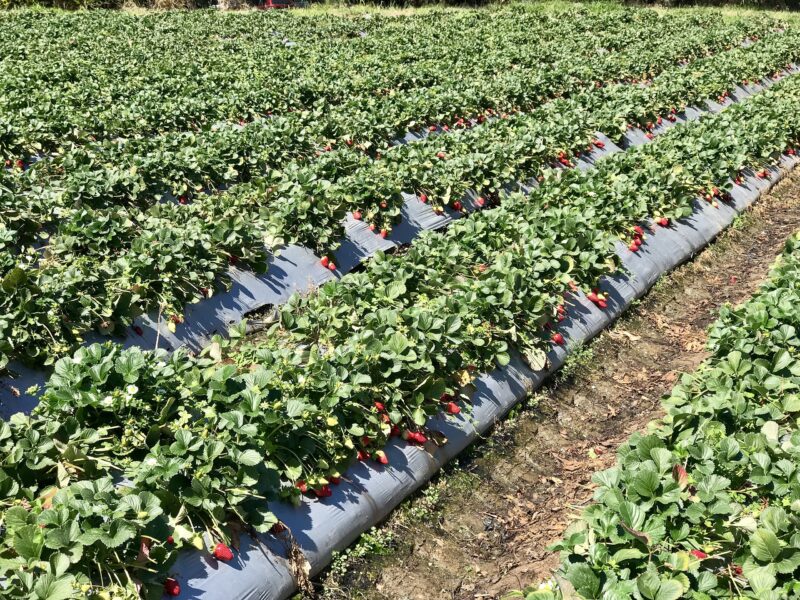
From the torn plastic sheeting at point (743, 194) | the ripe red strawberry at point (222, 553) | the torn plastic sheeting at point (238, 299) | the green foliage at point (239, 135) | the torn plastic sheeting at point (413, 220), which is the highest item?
the green foliage at point (239, 135)

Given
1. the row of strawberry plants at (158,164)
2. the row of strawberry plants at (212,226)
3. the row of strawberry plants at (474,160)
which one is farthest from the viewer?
Answer: the row of strawberry plants at (474,160)

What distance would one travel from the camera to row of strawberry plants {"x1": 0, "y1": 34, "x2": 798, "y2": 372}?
5.72 meters

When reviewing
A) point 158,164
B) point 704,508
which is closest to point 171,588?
point 704,508

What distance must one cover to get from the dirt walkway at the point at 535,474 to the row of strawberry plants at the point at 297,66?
5.43 m

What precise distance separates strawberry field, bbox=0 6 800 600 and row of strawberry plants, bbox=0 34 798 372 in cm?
3

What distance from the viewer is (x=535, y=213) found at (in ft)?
26.3

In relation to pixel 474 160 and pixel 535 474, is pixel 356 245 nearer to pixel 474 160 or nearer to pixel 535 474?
pixel 474 160

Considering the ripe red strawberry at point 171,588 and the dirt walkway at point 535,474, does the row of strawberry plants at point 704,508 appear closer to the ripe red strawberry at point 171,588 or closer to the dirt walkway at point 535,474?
the dirt walkway at point 535,474

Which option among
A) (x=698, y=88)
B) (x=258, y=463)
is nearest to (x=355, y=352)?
(x=258, y=463)

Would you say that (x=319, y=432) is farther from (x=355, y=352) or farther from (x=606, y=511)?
(x=606, y=511)

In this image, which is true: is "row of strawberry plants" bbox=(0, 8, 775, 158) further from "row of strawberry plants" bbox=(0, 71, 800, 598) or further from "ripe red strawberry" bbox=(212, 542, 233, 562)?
"ripe red strawberry" bbox=(212, 542, 233, 562)

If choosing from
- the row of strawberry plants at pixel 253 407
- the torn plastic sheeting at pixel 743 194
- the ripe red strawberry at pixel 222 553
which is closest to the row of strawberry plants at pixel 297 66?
the torn plastic sheeting at pixel 743 194

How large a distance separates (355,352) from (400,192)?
419 cm

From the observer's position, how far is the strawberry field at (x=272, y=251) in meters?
4.04
